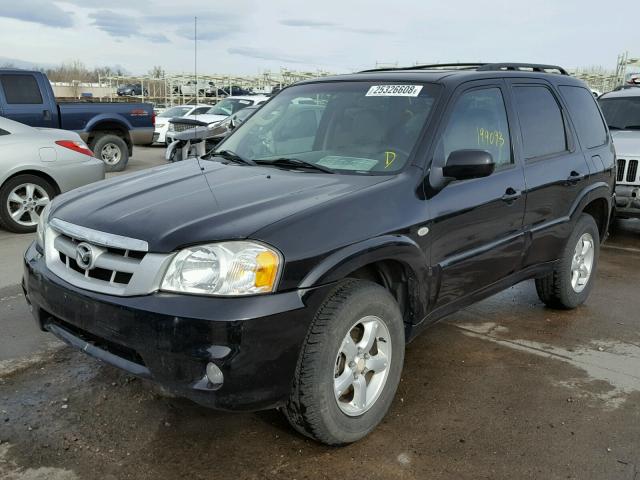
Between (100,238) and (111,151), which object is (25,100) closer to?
(111,151)

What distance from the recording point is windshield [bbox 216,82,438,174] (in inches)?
137

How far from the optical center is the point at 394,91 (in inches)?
147

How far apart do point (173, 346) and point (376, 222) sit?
1.11 m

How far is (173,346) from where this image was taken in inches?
98.7

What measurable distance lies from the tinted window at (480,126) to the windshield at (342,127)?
194mm

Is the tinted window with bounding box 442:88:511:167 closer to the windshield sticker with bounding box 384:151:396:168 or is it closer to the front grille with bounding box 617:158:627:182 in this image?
the windshield sticker with bounding box 384:151:396:168

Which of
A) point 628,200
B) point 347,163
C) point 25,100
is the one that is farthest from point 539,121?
point 25,100

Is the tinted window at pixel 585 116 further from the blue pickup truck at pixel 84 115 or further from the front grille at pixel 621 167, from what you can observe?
the blue pickup truck at pixel 84 115

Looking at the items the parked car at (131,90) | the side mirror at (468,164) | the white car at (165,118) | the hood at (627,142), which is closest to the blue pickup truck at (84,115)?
the white car at (165,118)

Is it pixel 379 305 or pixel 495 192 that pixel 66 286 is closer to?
pixel 379 305

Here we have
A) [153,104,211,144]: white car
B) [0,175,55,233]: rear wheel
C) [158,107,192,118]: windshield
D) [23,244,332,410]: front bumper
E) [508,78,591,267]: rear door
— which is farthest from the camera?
[158,107,192,118]: windshield

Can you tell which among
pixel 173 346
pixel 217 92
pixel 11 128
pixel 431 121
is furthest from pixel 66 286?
pixel 217 92

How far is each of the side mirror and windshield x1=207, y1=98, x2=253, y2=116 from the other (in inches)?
630

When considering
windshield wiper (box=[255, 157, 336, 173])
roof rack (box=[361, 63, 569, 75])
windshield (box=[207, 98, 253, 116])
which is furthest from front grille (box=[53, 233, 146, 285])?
windshield (box=[207, 98, 253, 116])
